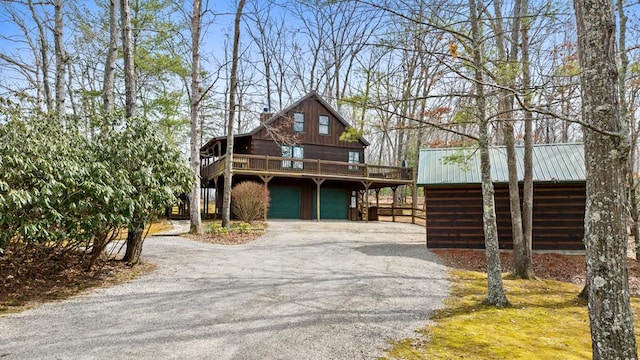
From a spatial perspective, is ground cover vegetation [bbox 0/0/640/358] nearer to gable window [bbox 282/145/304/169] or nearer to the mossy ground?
the mossy ground

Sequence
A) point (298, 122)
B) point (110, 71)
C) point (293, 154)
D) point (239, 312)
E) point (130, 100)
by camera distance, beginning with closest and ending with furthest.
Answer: point (239, 312) < point (130, 100) < point (110, 71) < point (293, 154) < point (298, 122)

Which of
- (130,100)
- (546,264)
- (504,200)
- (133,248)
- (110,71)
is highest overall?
(110,71)

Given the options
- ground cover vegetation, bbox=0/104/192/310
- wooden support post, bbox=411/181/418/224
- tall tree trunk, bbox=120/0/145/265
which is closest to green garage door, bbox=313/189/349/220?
wooden support post, bbox=411/181/418/224

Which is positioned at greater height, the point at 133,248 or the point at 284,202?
the point at 284,202

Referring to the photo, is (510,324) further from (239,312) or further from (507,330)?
(239,312)

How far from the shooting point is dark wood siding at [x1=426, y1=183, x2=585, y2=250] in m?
12.8

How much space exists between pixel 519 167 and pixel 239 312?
40.2 feet

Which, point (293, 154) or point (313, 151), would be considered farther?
point (313, 151)

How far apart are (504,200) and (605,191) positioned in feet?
36.1

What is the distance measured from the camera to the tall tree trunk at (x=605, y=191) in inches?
120

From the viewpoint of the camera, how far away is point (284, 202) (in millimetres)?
24406

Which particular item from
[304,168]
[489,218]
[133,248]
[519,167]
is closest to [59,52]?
[133,248]

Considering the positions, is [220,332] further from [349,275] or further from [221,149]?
[221,149]

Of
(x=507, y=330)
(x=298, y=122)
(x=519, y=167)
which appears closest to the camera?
(x=507, y=330)
